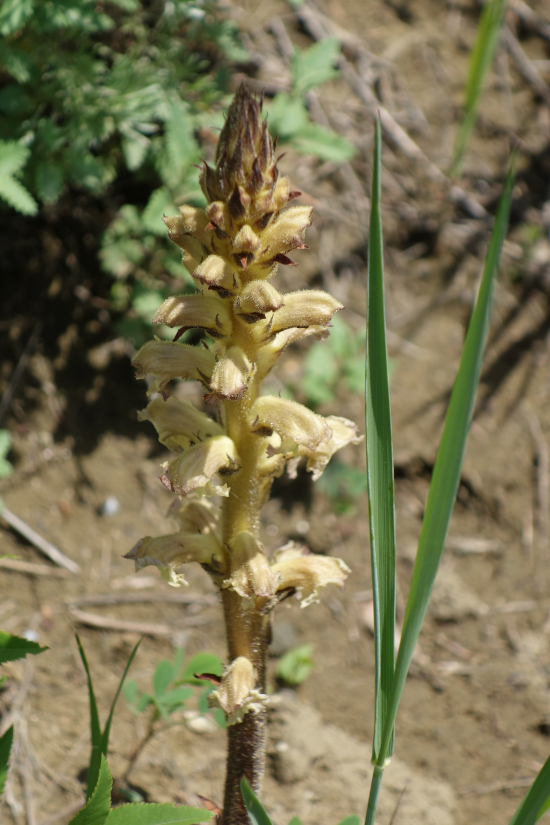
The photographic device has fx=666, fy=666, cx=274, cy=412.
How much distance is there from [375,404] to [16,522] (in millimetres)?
2666

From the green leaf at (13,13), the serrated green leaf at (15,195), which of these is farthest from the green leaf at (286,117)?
the serrated green leaf at (15,195)

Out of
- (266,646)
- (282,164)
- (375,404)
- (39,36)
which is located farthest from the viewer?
(282,164)

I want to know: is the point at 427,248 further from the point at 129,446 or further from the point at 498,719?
the point at 498,719

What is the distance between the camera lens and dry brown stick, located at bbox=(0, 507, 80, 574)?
11.1ft

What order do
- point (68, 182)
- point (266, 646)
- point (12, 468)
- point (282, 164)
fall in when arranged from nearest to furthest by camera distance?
point (266, 646), point (12, 468), point (68, 182), point (282, 164)

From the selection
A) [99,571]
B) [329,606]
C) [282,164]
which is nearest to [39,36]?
[282,164]

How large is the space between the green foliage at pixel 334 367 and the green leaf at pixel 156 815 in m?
2.67

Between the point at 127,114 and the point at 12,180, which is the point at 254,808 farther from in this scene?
the point at 127,114

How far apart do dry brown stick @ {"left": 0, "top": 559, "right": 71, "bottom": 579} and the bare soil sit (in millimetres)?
20

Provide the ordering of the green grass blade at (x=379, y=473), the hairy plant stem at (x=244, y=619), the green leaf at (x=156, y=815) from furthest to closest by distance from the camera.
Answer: the hairy plant stem at (x=244, y=619)
the green leaf at (x=156, y=815)
the green grass blade at (x=379, y=473)

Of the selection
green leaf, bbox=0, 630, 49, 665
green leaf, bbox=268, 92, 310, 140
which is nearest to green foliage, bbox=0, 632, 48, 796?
green leaf, bbox=0, 630, 49, 665

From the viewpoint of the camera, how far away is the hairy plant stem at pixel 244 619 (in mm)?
1540

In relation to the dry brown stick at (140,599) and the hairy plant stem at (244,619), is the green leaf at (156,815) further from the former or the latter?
the dry brown stick at (140,599)

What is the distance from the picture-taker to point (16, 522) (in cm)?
342
